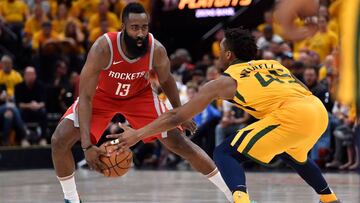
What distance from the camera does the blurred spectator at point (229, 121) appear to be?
13.3 metres

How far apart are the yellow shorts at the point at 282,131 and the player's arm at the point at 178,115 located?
370mm

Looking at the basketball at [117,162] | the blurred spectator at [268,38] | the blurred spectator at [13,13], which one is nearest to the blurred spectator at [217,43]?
the blurred spectator at [268,38]

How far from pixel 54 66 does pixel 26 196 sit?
6.17 meters

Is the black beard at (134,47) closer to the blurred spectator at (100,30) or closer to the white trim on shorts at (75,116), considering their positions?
the white trim on shorts at (75,116)

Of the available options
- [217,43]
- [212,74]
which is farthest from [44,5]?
[212,74]

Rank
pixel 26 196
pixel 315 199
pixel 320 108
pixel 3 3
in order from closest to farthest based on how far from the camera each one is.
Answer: pixel 320 108
pixel 315 199
pixel 26 196
pixel 3 3

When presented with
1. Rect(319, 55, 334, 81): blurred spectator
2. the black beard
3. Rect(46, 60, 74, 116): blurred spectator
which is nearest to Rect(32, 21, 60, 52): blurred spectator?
Rect(46, 60, 74, 116): blurred spectator

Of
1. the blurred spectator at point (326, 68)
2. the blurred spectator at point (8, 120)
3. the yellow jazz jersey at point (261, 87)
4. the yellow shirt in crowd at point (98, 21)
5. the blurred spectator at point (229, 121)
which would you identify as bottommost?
the blurred spectator at point (8, 120)

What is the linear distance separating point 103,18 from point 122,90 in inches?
372

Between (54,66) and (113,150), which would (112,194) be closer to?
(113,150)

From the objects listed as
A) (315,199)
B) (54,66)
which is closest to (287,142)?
(315,199)

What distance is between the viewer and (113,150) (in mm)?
6043

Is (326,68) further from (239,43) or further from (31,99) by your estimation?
(239,43)

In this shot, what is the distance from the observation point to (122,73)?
7.11 metres
